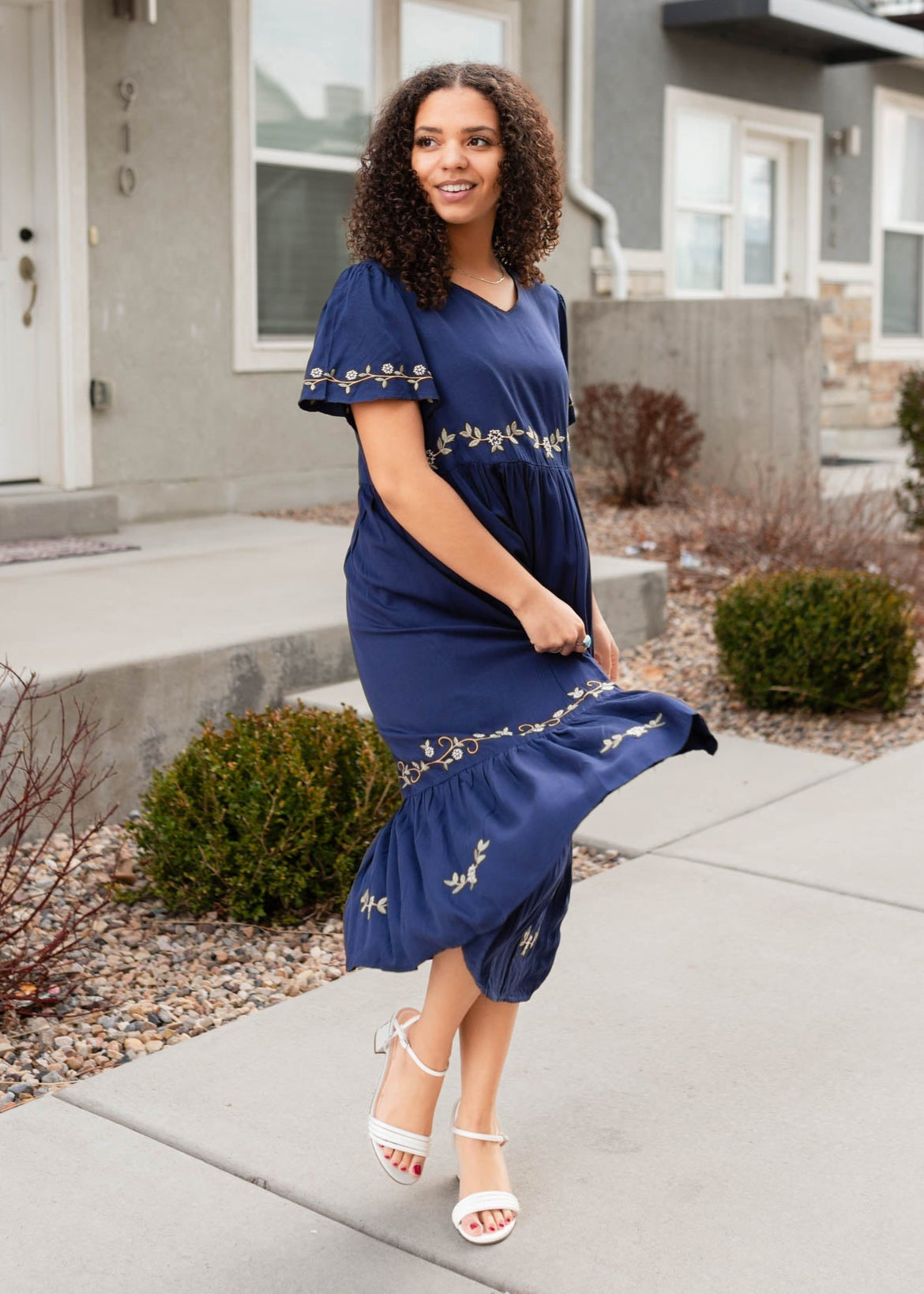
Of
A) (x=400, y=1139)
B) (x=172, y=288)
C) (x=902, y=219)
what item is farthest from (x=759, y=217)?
(x=400, y=1139)

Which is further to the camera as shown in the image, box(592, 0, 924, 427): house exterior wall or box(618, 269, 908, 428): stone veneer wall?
box(618, 269, 908, 428): stone veneer wall

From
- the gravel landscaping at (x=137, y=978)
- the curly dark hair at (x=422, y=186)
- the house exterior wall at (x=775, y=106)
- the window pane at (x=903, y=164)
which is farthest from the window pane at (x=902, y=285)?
the curly dark hair at (x=422, y=186)

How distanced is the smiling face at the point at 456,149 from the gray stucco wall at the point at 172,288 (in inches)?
215

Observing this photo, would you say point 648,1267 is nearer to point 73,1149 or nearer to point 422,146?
point 73,1149

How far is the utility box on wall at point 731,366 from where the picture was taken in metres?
9.04

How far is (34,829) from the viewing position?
3994 millimetres

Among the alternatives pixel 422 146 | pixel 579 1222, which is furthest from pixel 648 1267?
pixel 422 146

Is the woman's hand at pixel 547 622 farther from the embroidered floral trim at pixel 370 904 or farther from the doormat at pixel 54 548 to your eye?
the doormat at pixel 54 548

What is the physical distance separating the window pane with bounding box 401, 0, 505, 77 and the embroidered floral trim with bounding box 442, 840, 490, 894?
7.45m

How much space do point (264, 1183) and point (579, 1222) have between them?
490 millimetres

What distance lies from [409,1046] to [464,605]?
667mm

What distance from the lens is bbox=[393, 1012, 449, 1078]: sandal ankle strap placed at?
2.29 metres

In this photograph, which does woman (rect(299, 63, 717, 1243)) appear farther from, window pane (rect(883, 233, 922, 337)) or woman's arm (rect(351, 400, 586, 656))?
window pane (rect(883, 233, 922, 337))

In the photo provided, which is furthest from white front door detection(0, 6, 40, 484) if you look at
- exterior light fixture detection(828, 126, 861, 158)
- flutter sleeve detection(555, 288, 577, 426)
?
exterior light fixture detection(828, 126, 861, 158)
